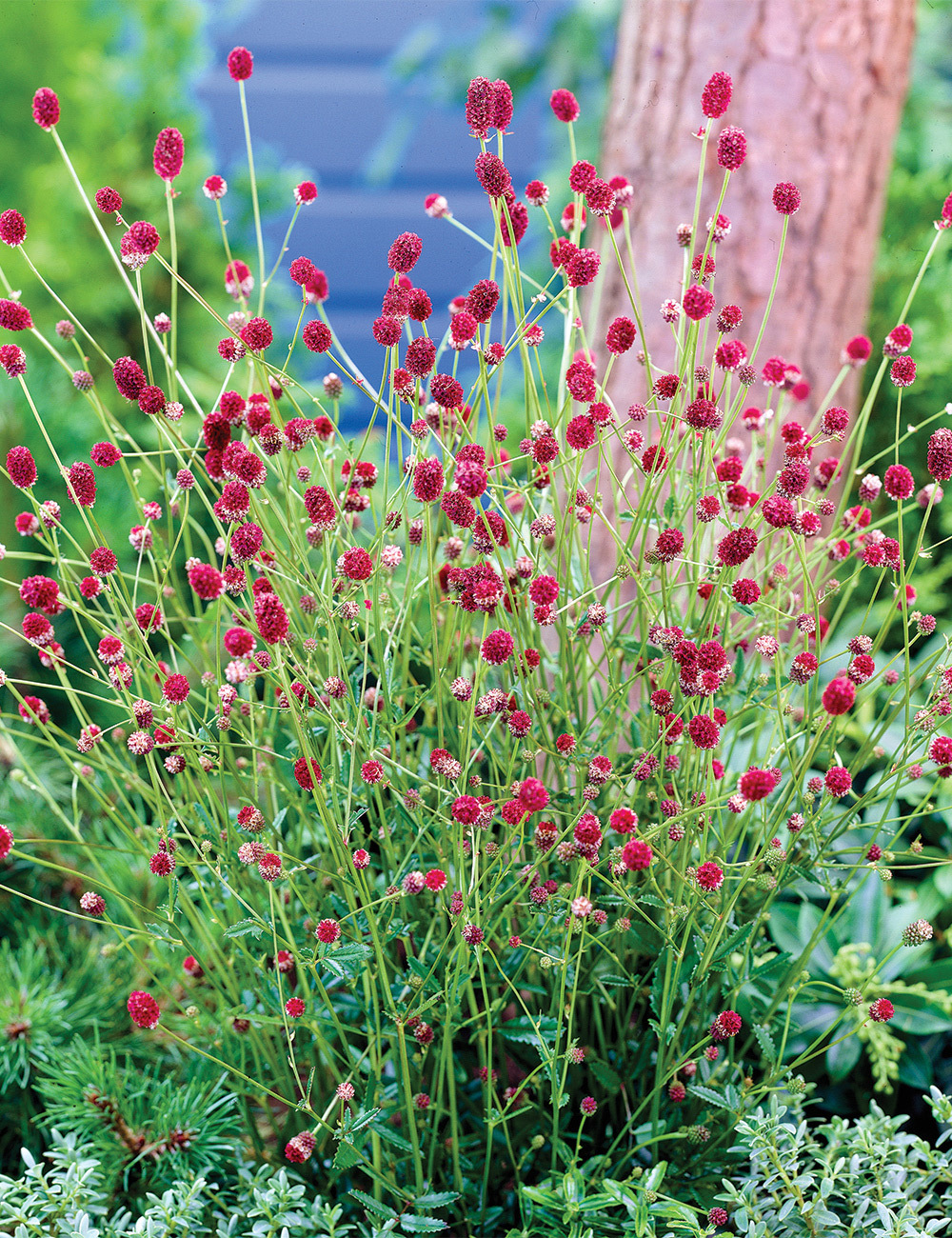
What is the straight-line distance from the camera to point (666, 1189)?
2.51 ft

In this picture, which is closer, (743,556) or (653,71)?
(743,556)

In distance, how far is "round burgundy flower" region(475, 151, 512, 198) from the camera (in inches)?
25.2

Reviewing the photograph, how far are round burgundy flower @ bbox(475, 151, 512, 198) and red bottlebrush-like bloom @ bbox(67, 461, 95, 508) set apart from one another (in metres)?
0.33

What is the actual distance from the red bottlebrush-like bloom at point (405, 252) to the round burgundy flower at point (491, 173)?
2.3 inches

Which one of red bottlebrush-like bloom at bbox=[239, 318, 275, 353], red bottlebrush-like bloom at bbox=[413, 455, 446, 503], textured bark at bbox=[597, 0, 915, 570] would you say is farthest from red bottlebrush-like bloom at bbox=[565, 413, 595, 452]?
textured bark at bbox=[597, 0, 915, 570]

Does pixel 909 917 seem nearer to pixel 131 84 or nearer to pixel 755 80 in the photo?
pixel 755 80

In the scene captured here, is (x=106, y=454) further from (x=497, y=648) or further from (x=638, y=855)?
(x=638, y=855)

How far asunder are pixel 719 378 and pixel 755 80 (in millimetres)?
518

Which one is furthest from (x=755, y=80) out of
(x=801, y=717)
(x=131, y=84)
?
(x=131, y=84)

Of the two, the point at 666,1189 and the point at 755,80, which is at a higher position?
the point at 755,80

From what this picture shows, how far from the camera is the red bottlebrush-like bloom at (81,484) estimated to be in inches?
26.3

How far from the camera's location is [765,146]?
1.37 meters

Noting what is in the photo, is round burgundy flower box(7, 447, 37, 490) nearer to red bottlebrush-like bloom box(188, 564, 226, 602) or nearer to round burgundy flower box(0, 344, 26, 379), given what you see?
round burgundy flower box(0, 344, 26, 379)

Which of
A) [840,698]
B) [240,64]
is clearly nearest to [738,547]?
[840,698]
